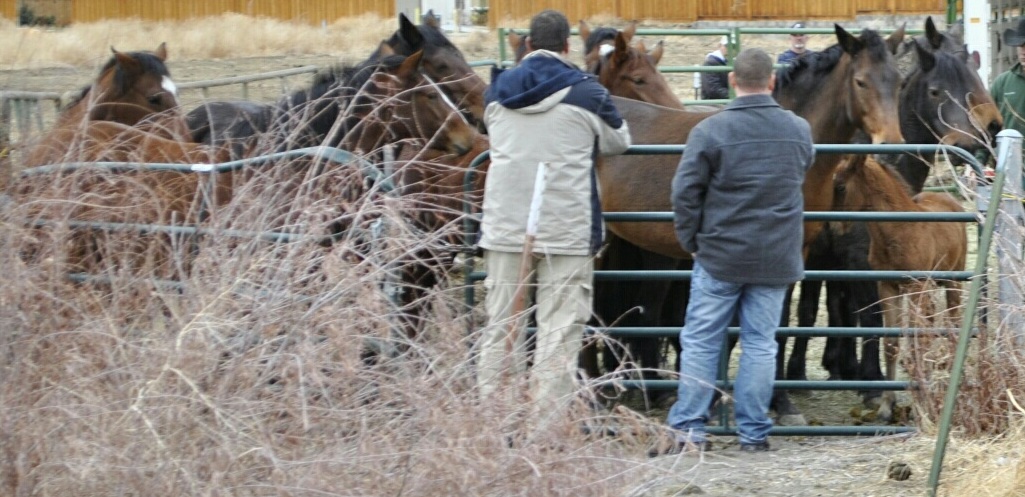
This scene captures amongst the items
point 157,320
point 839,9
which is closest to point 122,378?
point 157,320

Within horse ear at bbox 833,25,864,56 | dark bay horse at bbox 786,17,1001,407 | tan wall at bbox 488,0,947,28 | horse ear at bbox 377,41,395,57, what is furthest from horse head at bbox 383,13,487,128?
tan wall at bbox 488,0,947,28

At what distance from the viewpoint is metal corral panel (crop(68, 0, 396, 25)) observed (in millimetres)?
34375

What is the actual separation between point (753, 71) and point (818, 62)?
1948mm

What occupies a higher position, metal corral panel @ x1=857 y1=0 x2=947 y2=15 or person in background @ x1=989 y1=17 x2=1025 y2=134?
metal corral panel @ x1=857 y1=0 x2=947 y2=15

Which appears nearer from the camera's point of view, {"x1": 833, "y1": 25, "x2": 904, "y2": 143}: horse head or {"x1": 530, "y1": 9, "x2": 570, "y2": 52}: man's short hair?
{"x1": 530, "y1": 9, "x2": 570, "y2": 52}: man's short hair

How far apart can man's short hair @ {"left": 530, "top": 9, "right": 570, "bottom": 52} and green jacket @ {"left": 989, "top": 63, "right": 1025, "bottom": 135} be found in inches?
191

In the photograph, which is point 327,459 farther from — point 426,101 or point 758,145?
point 426,101

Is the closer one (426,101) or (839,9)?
(426,101)

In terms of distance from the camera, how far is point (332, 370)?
13.2ft

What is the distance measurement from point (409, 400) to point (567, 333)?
1.52m

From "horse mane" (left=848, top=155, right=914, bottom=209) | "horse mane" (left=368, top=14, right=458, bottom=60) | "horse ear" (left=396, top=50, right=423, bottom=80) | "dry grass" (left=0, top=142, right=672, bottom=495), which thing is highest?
"horse mane" (left=368, top=14, right=458, bottom=60)

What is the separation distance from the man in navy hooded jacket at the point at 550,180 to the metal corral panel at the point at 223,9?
96.7 ft

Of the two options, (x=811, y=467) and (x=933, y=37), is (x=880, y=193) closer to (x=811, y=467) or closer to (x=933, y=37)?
(x=811, y=467)

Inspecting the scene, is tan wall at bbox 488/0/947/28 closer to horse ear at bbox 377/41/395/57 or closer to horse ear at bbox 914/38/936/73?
horse ear at bbox 914/38/936/73
